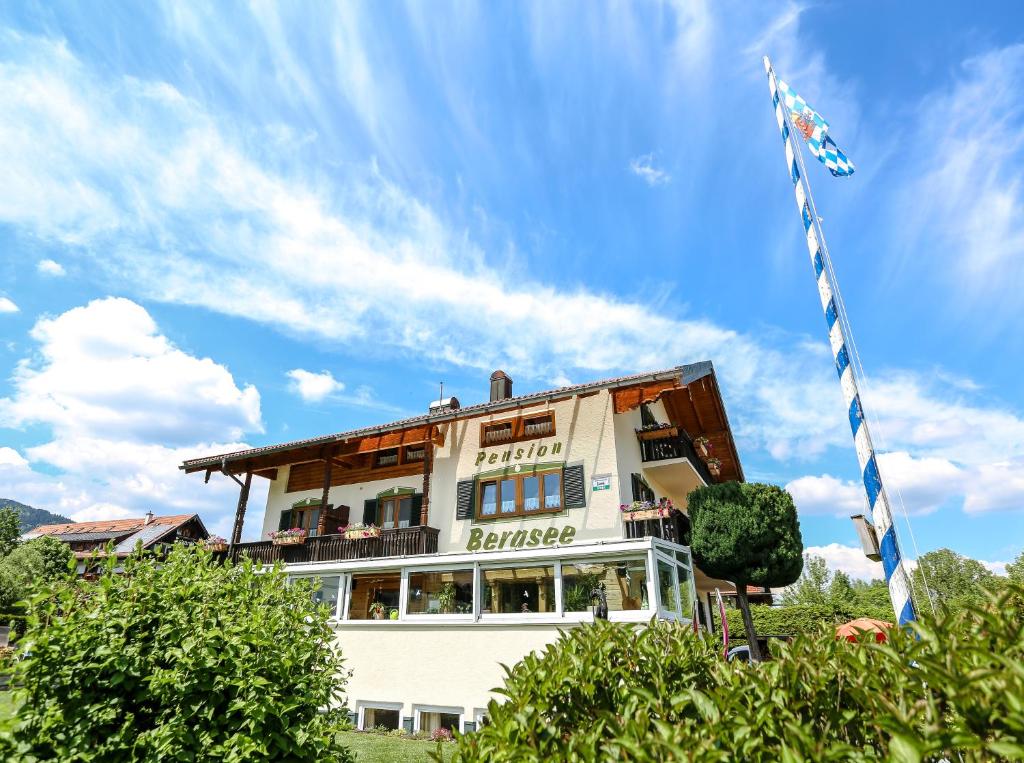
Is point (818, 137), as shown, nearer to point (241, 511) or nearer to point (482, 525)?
point (482, 525)

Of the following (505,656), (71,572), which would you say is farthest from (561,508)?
(71,572)

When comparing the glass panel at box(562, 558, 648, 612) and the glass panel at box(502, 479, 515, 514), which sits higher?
the glass panel at box(502, 479, 515, 514)

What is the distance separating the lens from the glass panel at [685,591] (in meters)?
15.9

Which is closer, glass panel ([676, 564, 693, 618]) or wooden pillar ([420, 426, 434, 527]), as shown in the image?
glass panel ([676, 564, 693, 618])

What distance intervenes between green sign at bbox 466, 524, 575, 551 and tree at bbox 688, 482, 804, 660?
146 inches

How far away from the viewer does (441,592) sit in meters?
16.6

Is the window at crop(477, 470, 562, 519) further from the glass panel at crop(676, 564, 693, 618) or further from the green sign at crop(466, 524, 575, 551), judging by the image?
the glass panel at crop(676, 564, 693, 618)

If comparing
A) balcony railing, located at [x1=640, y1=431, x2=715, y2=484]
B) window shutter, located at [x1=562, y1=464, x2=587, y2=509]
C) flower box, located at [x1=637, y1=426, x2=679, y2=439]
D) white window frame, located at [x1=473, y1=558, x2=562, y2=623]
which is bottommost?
white window frame, located at [x1=473, y1=558, x2=562, y2=623]

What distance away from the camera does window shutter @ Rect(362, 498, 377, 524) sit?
67.1 ft

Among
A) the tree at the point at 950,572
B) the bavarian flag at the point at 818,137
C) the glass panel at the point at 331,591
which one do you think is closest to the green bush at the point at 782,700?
the bavarian flag at the point at 818,137

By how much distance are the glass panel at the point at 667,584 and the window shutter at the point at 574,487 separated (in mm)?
2773

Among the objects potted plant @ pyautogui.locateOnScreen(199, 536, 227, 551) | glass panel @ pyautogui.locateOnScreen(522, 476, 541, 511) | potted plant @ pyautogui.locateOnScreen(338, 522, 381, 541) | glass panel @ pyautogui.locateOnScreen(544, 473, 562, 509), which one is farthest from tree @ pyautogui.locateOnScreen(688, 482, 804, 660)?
potted plant @ pyautogui.locateOnScreen(199, 536, 227, 551)

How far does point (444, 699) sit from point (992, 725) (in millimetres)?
14543

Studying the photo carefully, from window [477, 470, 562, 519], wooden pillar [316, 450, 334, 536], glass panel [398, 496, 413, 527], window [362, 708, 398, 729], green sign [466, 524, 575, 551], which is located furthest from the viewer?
wooden pillar [316, 450, 334, 536]
